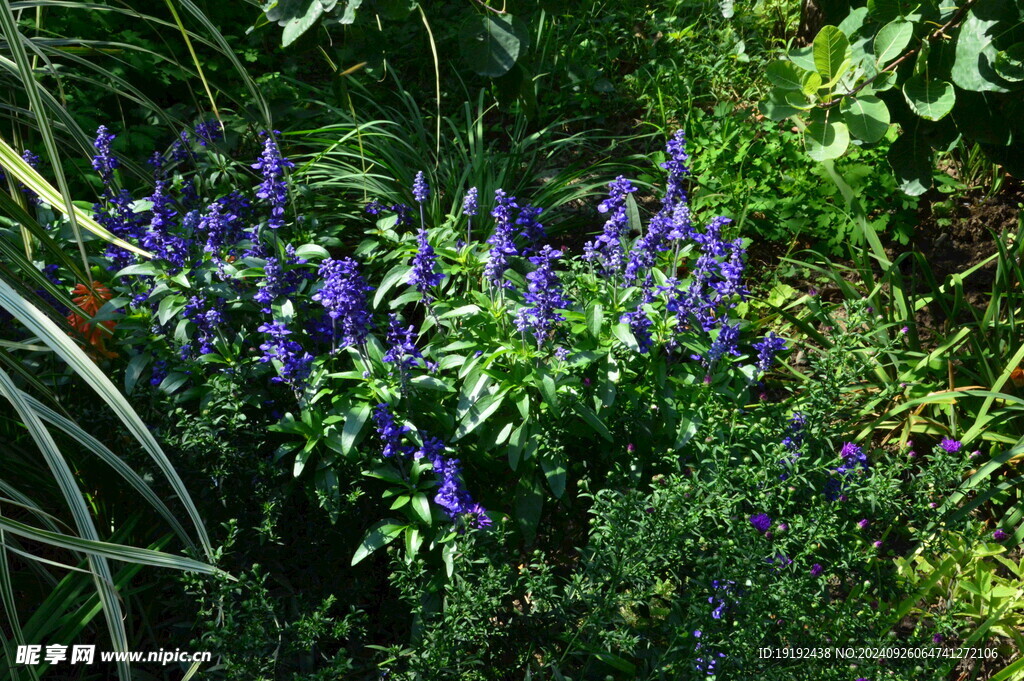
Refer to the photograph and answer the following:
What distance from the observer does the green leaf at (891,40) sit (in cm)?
181

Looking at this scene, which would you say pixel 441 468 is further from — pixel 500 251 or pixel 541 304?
pixel 500 251

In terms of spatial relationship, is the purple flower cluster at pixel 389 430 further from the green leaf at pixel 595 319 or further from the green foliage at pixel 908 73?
the green foliage at pixel 908 73

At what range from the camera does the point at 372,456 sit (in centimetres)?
216

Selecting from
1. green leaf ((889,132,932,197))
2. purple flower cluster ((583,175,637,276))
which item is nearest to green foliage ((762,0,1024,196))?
green leaf ((889,132,932,197))

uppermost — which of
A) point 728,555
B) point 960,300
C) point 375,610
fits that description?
point 960,300

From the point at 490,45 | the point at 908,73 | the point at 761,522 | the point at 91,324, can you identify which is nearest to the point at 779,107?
the point at 908,73

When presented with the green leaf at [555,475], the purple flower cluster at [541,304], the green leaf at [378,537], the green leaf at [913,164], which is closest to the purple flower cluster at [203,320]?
the green leaf at [378,537]

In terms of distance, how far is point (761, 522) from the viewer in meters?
1.93

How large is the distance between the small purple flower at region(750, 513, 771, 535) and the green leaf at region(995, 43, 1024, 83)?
1078 mm

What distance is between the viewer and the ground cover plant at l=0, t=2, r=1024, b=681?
1.75 meters

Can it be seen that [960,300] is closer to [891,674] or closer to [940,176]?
[940,176]

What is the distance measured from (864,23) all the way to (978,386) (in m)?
1.45

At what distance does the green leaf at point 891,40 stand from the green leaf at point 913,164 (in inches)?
17.3

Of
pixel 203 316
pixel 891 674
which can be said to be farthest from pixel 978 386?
pixel 203 316
